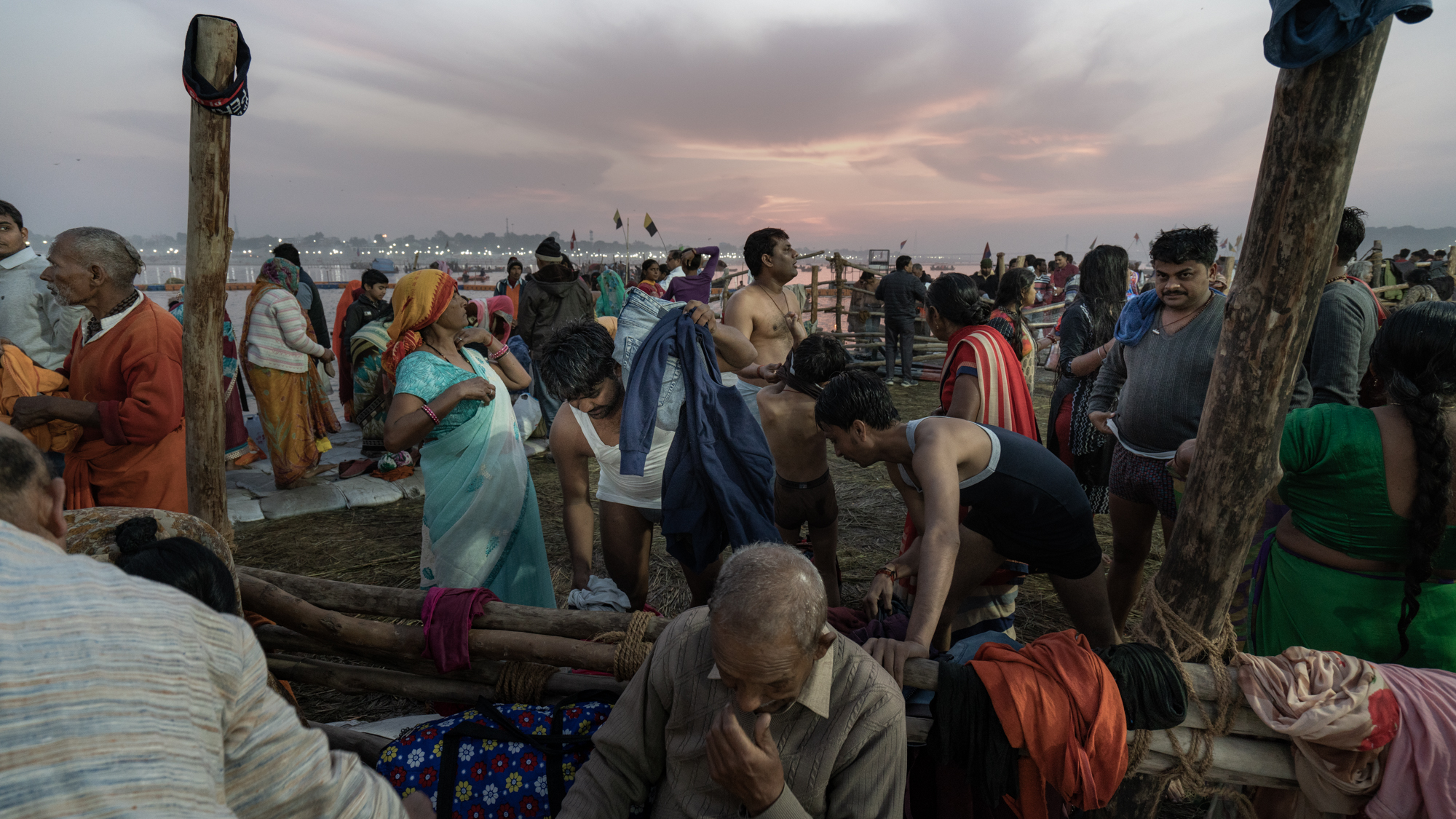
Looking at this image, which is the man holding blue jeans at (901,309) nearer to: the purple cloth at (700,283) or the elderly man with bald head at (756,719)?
the purple cloth at (700,283)

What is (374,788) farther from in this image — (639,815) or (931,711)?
(931,711)

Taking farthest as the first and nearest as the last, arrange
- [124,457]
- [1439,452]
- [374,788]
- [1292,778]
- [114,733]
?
1. [124,457]
2. [1292,778]
3. [1439,452]
4. [374,788]
5. [114,733]

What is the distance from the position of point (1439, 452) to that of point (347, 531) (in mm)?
6224

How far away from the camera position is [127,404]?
2.98 m

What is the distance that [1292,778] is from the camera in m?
1.93

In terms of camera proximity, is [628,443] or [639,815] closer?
[639,815]

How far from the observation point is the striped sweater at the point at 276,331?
6.00 metres

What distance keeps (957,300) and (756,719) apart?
2602mm

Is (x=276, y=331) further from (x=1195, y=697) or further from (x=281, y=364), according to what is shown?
(x=1195, y=697)

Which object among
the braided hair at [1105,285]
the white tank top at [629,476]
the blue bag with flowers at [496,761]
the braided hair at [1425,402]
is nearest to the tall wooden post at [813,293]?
the braided hair at [1105,285]

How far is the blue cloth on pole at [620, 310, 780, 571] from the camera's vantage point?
9.66 ft

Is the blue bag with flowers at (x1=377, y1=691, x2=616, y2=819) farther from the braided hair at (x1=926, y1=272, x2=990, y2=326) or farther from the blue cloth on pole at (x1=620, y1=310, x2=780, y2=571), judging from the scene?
the braided hair at (x1=926, y1=272, x2=990, y2=326)

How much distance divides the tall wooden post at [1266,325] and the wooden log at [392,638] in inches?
73.1

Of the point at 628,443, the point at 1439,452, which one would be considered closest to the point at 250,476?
the point at 628,443
